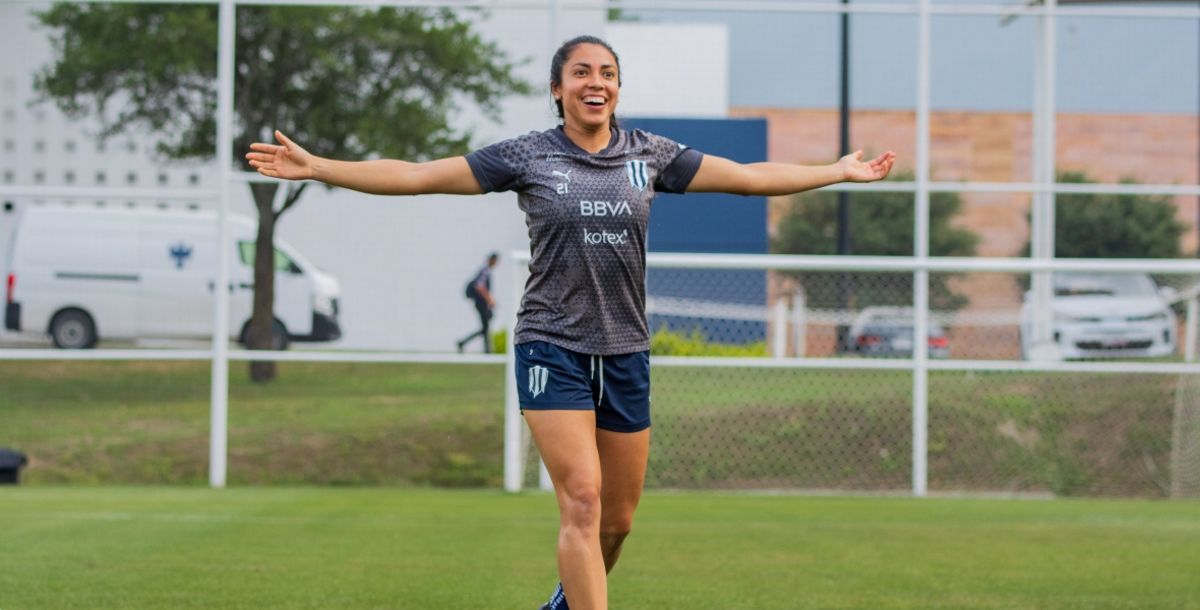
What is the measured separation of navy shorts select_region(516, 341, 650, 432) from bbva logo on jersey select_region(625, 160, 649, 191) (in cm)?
55

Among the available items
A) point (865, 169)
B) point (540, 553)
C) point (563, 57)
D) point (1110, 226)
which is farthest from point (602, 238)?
point (1110, 226)

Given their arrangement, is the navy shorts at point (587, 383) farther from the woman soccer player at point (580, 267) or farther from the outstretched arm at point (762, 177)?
the outstretched arm at point (762, 177)

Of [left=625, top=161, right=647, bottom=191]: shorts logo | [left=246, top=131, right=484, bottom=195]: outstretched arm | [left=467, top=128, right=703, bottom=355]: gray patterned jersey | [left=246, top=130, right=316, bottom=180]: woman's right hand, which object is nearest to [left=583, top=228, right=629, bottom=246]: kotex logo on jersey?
[left=467, top=128, right=703, bottom=355]: gray patterned jersey

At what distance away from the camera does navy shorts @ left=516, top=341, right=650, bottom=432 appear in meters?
4.83

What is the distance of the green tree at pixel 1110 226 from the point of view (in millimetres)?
14250

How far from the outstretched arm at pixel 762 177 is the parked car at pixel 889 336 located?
766 centimetres

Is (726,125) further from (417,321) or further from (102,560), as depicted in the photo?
(102,560)

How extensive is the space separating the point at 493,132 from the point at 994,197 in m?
5.44

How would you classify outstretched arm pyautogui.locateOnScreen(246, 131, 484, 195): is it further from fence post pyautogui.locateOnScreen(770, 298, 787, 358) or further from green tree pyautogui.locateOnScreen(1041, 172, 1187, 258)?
green tree pyautogui.locateOnScreen(1041, 172, 1187, 258)

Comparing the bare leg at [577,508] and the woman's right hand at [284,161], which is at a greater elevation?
the woman's right hand at [284,161]

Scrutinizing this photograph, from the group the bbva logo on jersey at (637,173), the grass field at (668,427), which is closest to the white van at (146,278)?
the grass field at (668,427)

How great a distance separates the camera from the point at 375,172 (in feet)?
16.5

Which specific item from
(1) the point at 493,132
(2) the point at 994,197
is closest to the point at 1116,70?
(2) the point at 994,197

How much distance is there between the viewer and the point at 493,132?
13.0 meters
